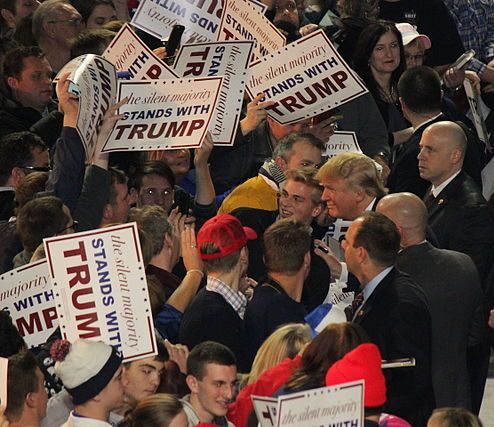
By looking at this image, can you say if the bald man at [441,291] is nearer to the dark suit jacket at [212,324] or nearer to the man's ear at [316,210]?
the man's ear at [316,210]

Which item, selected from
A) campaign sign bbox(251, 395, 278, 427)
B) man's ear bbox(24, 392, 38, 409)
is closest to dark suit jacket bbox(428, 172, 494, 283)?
campaign sign bbox(251, 395, 278, 427)

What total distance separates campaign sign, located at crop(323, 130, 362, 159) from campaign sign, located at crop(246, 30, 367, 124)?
0.64 meters

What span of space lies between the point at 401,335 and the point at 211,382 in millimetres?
1430

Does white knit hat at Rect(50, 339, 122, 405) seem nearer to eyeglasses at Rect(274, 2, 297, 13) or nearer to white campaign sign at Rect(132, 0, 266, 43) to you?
white campaign sign at Rect(132, 0, 266, 43)

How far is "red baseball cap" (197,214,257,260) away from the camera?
10398mm

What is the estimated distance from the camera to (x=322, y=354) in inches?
348

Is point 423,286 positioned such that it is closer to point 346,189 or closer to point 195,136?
point 346,189

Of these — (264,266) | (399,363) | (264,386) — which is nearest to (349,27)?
(264,266)

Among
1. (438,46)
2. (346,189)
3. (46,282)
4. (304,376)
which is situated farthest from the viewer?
(438,46)

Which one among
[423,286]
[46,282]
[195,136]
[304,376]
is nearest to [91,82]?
[195,136]

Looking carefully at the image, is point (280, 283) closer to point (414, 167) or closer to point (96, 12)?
point (414, 167)

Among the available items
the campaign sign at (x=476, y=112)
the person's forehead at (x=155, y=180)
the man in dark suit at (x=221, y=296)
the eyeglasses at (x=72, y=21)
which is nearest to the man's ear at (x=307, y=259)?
the man in dark suit at (x=221, y=296)

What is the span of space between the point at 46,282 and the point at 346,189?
2.43 meters

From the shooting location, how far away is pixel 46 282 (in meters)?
10.2
